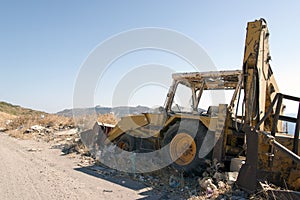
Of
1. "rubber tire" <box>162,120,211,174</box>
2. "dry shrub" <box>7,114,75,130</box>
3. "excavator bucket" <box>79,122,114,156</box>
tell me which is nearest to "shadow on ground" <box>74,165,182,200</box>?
"rubber tire" <box>162,120,211,174</box>

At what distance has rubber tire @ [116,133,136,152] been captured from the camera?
25.9ft

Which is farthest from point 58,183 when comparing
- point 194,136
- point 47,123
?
point 47,123

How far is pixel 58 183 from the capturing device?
208 inches

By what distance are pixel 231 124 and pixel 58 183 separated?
3.64 m

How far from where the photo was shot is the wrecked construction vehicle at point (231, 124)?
4164 millimetres

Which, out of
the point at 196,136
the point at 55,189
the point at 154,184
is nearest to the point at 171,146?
the point at 196,136

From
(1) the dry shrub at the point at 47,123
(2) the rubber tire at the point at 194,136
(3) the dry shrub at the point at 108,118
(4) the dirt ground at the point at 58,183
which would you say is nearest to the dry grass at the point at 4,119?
(1) the dry shrub at the point at 47,123

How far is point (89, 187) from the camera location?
5.13 m

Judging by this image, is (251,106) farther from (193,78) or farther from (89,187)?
(89,187)

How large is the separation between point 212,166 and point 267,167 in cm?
139

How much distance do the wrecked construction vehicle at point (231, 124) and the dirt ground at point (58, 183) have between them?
4.80 ft

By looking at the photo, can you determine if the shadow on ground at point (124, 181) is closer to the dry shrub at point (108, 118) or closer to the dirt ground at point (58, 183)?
the dirt ground at point (58, 183)

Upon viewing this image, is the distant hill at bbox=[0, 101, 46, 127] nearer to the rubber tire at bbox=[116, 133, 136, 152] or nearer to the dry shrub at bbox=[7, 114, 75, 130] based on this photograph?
the dry shrub at bbox=[7, 114, 75, 130]

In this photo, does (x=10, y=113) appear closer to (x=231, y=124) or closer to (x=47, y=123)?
(x=47, y=123)
